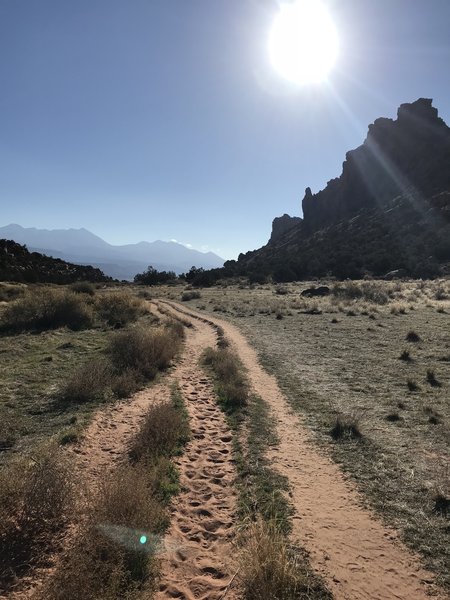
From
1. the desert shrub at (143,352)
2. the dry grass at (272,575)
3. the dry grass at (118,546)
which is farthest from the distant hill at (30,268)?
the dry grass at (272,575)

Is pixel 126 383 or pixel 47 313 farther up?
pixel 47 313

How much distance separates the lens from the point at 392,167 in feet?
434

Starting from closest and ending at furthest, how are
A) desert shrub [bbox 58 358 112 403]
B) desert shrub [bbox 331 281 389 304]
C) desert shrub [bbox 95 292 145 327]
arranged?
1. desert shrub [bbox 58 358 112 403]
2. desert shrub [bbox 95 292 145 327]
3. desert shrub [bbox 331 281 389 304]

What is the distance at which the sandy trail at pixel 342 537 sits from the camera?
16.8ft

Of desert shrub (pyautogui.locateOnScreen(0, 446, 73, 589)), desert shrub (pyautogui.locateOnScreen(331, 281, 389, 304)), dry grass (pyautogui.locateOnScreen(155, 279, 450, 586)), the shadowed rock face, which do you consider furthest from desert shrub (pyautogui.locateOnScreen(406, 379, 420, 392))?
the shadowed rock face

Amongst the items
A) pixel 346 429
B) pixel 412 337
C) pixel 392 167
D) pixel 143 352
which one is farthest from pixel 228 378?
pixel 392 167

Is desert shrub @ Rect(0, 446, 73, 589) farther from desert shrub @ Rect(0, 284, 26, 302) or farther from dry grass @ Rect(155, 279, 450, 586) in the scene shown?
desert shrub @ Rect(0, 284, 26, 302)

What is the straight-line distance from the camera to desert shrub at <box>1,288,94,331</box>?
23.8 meters

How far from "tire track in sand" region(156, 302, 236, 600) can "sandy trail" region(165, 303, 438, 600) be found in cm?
114

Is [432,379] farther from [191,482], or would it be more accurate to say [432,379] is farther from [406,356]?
[191,482]

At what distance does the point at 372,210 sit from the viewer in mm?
123438

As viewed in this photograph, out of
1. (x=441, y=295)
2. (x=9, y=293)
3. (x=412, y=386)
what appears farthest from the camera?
(x=441, y=295)

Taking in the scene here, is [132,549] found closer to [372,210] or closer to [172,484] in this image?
[172,484]

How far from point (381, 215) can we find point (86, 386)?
114 m
